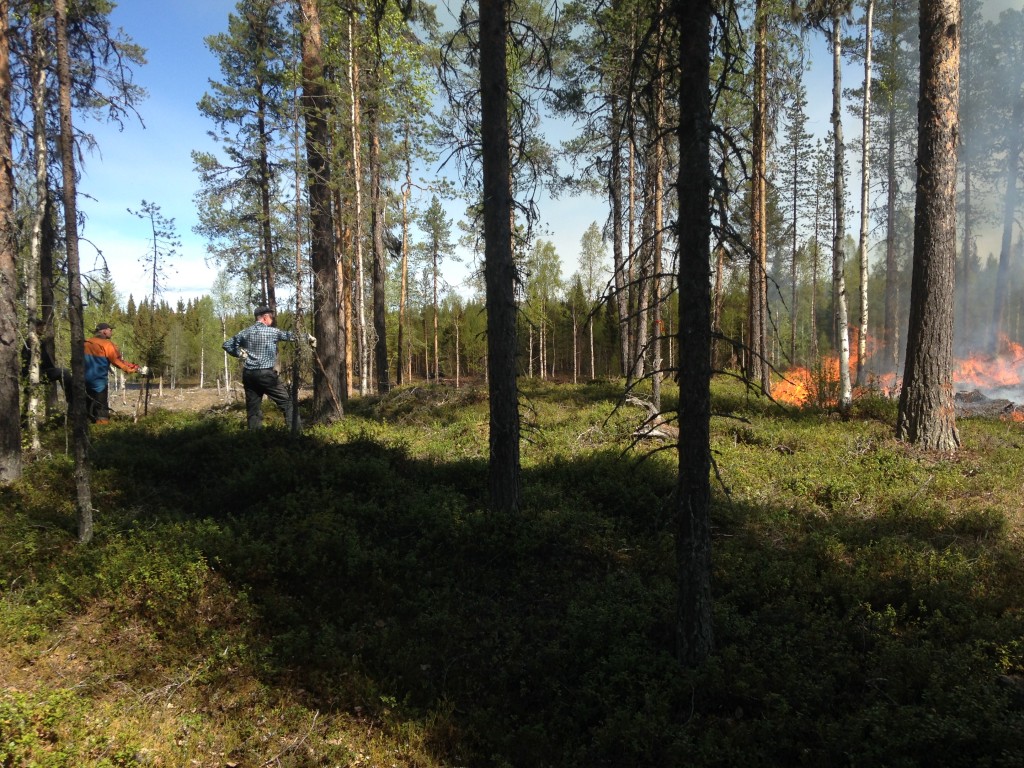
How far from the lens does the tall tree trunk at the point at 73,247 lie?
217 inches

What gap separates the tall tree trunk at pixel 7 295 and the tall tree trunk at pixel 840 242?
14588 millimetres

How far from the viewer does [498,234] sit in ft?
21.0

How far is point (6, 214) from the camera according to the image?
7.43m

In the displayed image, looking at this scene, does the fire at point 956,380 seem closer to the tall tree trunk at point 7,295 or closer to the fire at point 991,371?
the fire at point 991,371

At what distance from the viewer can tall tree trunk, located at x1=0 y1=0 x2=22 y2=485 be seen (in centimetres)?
739

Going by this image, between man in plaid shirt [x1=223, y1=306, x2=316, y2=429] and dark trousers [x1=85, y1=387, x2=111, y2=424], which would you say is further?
dark trousers [x1=85, y1=387, x2=111, y2=424]

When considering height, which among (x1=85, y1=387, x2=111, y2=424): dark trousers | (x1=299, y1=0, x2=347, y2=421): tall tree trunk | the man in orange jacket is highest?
(x1=299, y1=0, x2=347, y2=421): tall tree trunk

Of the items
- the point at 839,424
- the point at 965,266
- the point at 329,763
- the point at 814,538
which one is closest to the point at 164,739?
the point at 329,763

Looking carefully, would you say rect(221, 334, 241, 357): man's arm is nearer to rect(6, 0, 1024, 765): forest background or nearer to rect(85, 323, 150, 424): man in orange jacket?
rect(6, 0, 1024, 765): forest background

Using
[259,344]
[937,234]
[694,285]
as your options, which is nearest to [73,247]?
[259,344]

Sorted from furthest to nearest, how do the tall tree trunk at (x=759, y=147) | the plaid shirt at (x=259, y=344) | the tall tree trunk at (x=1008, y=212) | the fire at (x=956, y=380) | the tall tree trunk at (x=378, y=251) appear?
the tall tree trunk at (x=1008, y=212) < the tall tree trunk at (x=378, y=251) < the tall tree trunk at (x=759, y=147) < the fire at (x=956, y=380) < the plaid shirt at (x=259, y=344)

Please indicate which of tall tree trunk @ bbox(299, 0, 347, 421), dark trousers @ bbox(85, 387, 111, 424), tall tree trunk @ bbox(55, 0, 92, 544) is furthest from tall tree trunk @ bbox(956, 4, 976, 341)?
dark trousers @ bbox(85, 387, 111, 424)

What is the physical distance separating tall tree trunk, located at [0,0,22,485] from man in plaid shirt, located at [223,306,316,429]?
9.02 feet

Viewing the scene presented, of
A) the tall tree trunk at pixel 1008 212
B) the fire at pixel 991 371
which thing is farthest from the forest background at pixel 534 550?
the tall tree trunk at pixel 1008 212
